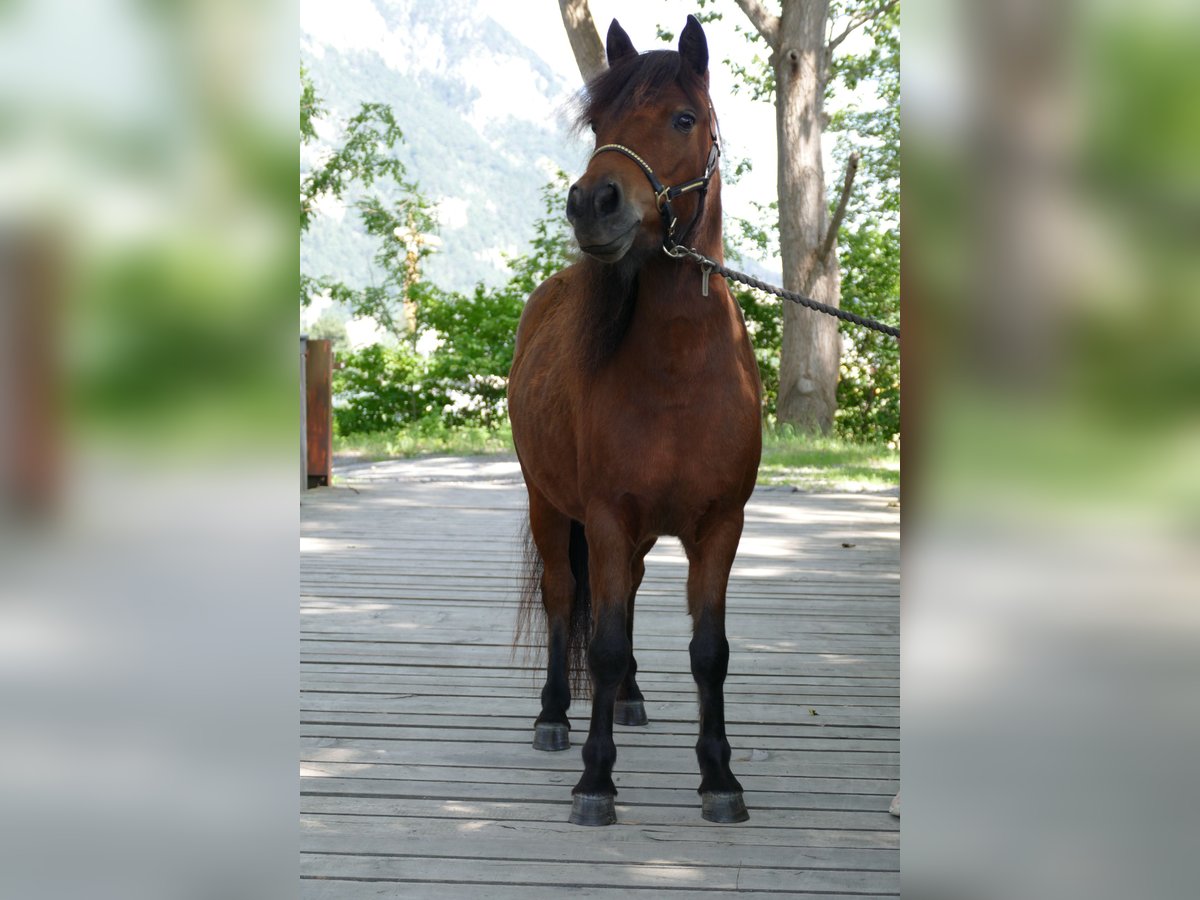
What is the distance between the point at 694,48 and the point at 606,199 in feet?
1.67

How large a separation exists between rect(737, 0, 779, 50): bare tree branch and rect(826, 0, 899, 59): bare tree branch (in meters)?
4.02

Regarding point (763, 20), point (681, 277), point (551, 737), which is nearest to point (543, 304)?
point (681, 277)

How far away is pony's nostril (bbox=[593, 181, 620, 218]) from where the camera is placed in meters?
2.38

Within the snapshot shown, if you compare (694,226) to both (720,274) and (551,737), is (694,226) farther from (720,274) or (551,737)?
(551,737)

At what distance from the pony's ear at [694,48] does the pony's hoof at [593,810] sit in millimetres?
1676

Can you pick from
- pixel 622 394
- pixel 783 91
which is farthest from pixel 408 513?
pixel 783 91

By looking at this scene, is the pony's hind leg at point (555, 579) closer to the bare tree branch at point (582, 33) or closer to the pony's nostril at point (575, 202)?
the pony's nostril at point (575, 202)

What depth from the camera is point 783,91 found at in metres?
12.2

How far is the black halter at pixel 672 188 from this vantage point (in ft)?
8.21

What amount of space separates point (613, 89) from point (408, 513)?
5.59 meters

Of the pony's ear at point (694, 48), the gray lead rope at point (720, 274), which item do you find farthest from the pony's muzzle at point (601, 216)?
the pony's ear at point (694, 48)
